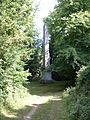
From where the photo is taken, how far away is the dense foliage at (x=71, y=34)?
31.8 m

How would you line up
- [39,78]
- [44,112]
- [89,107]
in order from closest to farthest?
[89,107] → [44,112] → [39,78]

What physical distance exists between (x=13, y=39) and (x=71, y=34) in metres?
15.6

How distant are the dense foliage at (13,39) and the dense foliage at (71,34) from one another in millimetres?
12058

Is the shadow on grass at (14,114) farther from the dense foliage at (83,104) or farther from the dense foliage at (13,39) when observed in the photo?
the dense foliage at (83,104)

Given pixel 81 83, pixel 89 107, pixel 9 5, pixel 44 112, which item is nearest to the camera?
pixel 89 107

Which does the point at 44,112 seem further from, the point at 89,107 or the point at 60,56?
the point at 60,56

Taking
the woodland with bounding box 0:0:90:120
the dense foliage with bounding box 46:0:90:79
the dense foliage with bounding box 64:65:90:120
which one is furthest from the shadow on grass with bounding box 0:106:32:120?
the dense foliage with bounding box 46:0:90:79

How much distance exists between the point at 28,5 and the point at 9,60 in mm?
3441

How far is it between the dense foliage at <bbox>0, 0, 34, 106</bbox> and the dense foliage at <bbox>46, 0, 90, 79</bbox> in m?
12.1

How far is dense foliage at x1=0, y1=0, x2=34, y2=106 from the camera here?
1750 cm

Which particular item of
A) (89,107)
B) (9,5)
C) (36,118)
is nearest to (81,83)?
(36,118)

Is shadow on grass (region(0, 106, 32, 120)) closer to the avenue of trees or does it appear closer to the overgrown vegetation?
the overgrown vegetation

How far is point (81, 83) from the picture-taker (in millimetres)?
16531

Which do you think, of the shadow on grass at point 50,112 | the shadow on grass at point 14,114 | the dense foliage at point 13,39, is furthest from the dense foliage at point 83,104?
the dense foliage at point 13,39
